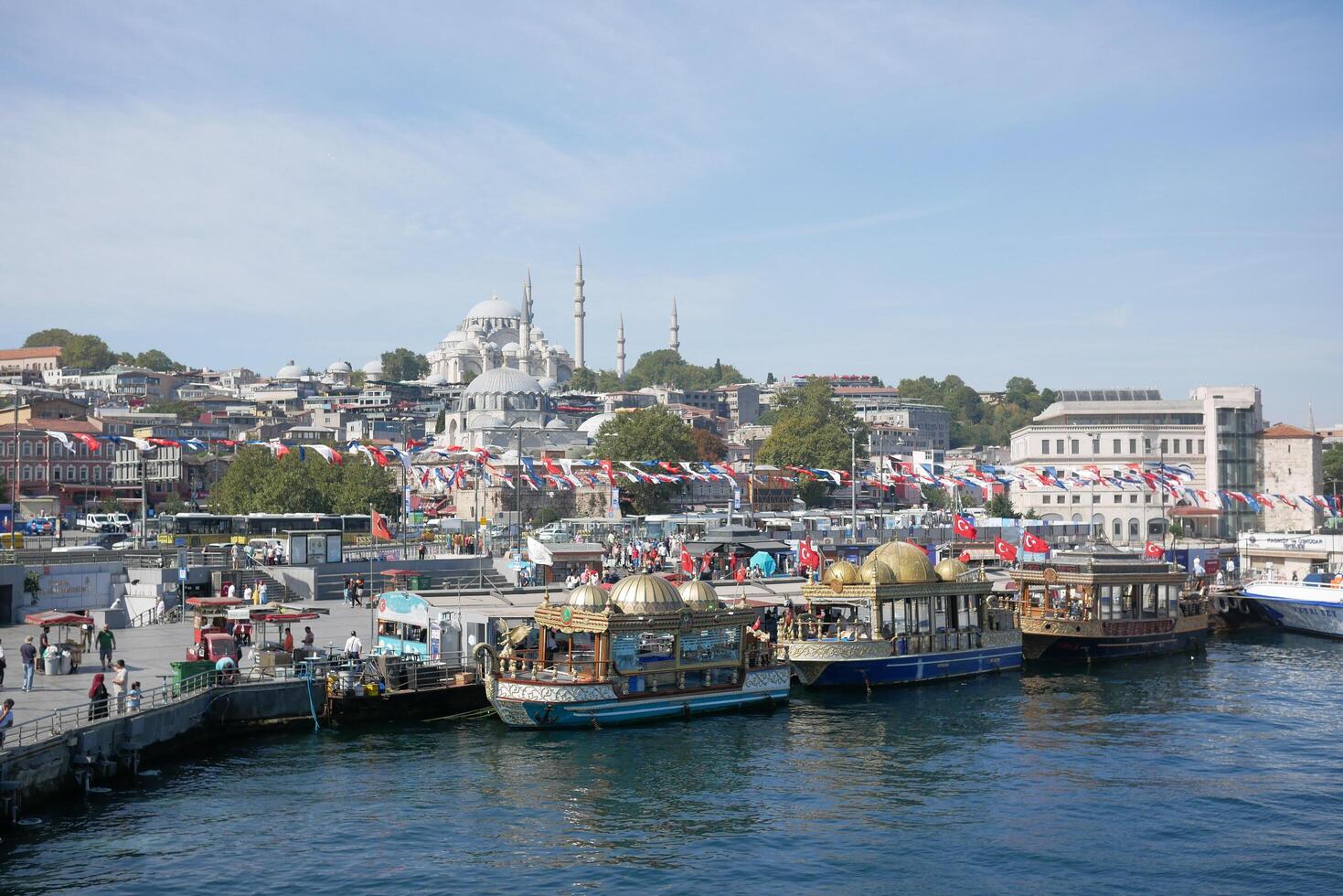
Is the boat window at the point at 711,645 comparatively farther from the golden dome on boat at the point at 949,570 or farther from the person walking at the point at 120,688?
the person walking at the point at 120,688

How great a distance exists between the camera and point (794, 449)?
93.3 metres

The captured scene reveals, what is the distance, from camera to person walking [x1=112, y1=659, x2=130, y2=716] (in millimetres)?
21594

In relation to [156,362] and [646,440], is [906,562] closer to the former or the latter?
[646,440]

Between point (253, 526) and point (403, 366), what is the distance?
141 meters

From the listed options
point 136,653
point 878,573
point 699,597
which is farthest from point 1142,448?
point 136,653

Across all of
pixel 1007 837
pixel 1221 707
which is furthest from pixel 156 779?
pixel 1221 707

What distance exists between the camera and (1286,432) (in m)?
76.2

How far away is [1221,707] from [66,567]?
96.5 ft

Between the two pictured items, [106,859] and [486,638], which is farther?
[486,638]

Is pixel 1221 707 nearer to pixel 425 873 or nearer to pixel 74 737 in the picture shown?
pixel 425 873

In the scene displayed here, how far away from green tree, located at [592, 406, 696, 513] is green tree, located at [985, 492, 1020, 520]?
844 inches

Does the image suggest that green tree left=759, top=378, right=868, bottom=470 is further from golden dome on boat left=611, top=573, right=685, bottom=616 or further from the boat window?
golden dome on boat left=611, top=573, right=685, bottom=616

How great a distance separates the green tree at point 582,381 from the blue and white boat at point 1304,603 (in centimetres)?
13009

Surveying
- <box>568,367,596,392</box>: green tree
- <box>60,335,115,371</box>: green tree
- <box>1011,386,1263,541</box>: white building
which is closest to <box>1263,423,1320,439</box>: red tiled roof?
<box>1011,386,1263,541</box>: white building
